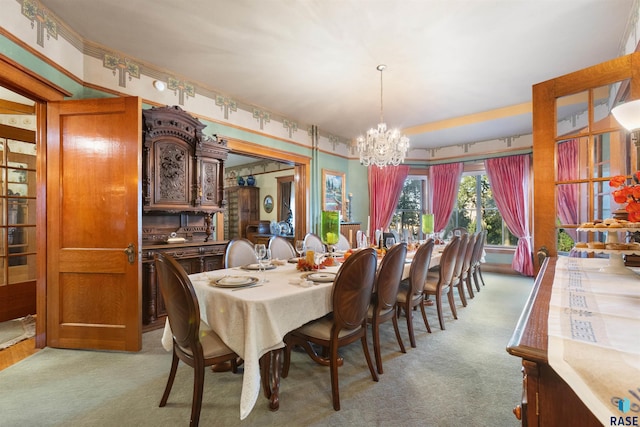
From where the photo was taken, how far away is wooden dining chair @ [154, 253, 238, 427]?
55.4 inches

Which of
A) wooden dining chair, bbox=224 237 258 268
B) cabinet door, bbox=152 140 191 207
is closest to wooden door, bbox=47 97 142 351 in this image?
cabinet door, bbox=152 140 191 207

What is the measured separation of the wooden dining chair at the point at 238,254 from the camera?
2498 mm

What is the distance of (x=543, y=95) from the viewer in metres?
1.75

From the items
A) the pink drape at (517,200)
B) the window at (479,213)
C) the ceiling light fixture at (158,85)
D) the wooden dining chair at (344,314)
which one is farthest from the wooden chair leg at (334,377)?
the window at (479,213)

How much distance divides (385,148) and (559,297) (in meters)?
2.92

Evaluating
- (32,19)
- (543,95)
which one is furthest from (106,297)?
(543,95)

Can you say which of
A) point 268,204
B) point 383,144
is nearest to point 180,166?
point 383,144

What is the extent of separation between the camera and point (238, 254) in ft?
8.42

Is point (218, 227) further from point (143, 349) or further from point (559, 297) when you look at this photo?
point (559, 297)

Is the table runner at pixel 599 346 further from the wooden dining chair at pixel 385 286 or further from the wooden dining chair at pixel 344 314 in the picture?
the wooden dining chair at pixel 385 286

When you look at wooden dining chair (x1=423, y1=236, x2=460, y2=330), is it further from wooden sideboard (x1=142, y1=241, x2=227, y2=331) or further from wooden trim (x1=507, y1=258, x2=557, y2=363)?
wooden sideboard (x1=142, y1=241, x2=227, y2=331)

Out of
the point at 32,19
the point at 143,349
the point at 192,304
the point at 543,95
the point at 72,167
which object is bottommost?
the point at 143,349

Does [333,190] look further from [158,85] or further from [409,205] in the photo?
[158,85]

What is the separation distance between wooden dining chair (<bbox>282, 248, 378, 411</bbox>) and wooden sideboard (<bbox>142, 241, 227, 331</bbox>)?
175cm
